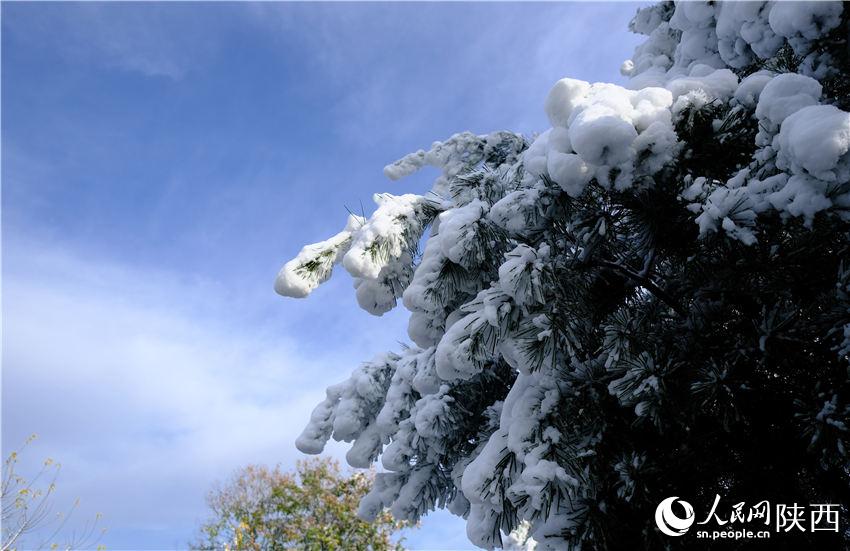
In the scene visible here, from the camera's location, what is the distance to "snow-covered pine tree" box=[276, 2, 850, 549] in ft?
7.64

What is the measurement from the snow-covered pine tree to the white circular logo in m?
0.05

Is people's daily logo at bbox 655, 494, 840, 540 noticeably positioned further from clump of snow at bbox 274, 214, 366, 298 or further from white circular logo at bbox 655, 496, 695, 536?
clump of snow at bbox 274, 214, 366, 298

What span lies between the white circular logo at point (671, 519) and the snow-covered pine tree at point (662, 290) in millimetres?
51

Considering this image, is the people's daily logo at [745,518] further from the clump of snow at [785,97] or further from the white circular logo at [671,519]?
the clump of snow at [785,97]

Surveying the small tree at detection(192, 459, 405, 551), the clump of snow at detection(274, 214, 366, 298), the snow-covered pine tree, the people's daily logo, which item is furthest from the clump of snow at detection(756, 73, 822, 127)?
the small tree at detection(192, 459, 405, 551)

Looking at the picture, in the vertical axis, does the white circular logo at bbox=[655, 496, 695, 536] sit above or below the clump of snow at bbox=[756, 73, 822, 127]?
below

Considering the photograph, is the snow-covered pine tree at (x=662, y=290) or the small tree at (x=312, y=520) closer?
the snow-covered pine tree at (x=662, y=290)

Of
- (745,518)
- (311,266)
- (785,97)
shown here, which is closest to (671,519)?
(745,518)

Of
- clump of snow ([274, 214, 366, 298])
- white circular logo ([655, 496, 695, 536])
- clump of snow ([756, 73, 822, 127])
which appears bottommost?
white circular logo ([655, 496, 695, 536])

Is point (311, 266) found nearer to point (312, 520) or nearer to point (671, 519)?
point (671, 519)

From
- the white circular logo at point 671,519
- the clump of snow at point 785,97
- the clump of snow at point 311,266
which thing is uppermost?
the clump of snow at point 785,97

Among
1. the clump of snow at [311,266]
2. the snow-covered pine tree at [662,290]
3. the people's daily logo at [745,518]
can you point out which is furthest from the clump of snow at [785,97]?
the clump of snow at [311,266]

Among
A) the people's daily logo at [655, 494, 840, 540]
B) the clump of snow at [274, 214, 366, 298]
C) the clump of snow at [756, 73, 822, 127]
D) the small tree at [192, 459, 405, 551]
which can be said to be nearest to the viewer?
the clump of snow at [756, 73, 822, 127]

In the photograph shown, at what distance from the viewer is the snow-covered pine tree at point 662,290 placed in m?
2.33
